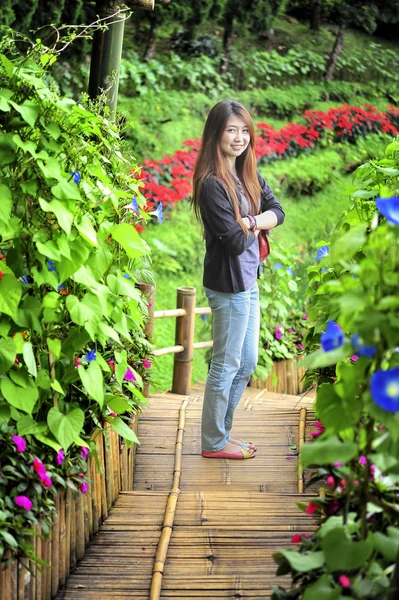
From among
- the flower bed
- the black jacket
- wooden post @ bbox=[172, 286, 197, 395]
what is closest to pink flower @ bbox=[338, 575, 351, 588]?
the flower bed

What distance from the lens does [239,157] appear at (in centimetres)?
293

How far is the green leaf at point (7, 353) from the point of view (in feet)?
6.03

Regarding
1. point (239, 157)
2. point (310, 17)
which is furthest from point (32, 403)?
point (310, 17)

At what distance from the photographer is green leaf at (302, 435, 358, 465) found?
1.29 m

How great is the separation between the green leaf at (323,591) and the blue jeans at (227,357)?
1.48m

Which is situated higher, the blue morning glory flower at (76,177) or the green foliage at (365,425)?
the blue morning glory flower at (76,177)

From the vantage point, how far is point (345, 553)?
4.33 ft

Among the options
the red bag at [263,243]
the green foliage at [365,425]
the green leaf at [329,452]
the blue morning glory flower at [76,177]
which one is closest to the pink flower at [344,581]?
the green foliage at [365,425]

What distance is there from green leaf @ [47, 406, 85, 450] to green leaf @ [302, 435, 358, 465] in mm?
772

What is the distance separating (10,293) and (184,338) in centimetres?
235

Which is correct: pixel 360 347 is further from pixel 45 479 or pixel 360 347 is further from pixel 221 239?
pixel 221 239

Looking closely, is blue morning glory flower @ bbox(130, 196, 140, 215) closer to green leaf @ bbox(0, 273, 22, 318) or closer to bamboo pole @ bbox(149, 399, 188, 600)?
green leaf @ bbox(0, 273, 22, 318)

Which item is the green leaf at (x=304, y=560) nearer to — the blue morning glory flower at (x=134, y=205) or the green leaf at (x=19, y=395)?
the green leaf at (x=19, y=395)

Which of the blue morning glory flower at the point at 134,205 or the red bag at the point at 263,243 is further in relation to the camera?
the red bag at the point at 263,243
